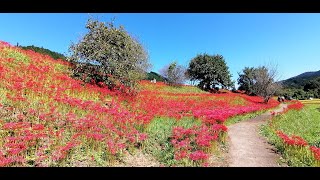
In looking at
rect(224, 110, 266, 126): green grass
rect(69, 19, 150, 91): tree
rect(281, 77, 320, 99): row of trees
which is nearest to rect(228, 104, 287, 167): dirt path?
rect(224, 110, 266, 126): green grass

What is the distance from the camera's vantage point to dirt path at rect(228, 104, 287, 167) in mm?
7938

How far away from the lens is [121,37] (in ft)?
65.4

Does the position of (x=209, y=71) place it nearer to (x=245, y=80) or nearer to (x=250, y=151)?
(x=245, y=80)

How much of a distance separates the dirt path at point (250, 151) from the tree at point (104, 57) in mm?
9194

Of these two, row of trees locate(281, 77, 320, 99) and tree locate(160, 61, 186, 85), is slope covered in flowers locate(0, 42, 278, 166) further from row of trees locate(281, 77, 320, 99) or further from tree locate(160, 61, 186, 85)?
row of trees locate(281, 77, 320, 99)

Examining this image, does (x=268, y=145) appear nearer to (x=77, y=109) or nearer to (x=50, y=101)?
(x=77, y=109)

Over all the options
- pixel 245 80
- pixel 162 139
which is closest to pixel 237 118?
pixel 162 139

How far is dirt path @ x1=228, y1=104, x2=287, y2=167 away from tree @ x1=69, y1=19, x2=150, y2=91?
9194 millimetres

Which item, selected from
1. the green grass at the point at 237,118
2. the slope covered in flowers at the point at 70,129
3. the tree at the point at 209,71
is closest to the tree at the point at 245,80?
the tree at the point at 209,71

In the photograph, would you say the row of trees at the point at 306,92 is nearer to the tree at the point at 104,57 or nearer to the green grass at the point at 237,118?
the green grass at the point at 237,118

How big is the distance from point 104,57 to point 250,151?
503 inches

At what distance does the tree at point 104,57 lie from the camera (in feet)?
62.0
